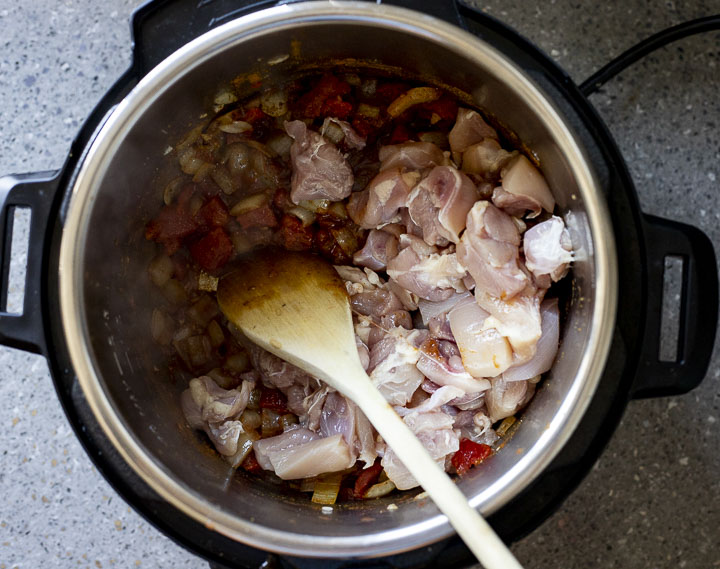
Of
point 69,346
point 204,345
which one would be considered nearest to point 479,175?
point 204,345

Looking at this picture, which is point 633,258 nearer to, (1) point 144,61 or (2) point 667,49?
(2) point 667,49

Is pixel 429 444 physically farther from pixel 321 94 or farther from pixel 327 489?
pixel 321 94

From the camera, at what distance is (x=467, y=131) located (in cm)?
104

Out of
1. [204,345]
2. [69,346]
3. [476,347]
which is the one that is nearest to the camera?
[69,346]

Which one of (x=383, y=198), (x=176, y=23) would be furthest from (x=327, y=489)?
(x=176, y=23)

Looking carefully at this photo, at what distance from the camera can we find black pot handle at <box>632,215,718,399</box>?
87 cm

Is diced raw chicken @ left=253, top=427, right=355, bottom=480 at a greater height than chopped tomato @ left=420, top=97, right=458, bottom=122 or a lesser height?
lesser

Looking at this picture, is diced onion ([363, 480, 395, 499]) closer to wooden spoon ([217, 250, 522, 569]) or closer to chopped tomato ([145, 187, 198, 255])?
wooden spoon ([217, 250, 522, 569])

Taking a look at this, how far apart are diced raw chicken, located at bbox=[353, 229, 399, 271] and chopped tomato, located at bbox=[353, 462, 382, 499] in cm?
37

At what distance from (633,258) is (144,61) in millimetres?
761

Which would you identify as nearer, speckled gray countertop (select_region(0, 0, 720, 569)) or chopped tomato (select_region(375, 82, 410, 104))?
chopped tomato (select_region(375, 82, 410, 104))

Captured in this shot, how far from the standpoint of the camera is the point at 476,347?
1024mm

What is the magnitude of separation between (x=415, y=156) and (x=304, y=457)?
21.7 inches

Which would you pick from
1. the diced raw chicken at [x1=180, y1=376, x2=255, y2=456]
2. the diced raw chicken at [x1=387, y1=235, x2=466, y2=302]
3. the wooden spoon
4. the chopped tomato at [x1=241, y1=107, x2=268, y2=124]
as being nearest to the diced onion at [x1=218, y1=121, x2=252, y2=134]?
the chopped tomato at [x1=241, y1=107, x2=268, y2=124]
